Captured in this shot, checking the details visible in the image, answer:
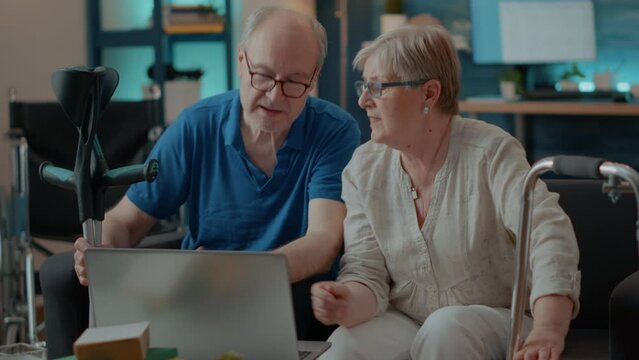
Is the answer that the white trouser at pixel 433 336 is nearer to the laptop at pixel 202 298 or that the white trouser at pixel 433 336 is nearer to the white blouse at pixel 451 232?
the white blouse at pixel 451 232

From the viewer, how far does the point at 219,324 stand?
160 cm

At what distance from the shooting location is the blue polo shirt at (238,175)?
7.89 ft

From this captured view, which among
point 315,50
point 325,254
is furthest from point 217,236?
point 315,50

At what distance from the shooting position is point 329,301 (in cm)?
193

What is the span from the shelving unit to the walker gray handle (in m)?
4.13

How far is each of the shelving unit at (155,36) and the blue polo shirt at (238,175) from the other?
10.1 feet

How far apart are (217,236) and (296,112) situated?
36 centimetres

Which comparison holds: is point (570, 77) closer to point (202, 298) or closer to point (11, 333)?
point (11, 333)

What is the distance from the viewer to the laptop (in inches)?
62.0

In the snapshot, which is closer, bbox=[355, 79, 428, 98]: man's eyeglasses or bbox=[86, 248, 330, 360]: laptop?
Result: bbox=[86, 248, 330, 360]: laptop

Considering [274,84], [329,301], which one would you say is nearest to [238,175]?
[274,84]

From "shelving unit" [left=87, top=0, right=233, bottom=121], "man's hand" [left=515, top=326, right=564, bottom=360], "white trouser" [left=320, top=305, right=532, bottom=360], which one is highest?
"shelving unit" [left=87, top=0, right=233, bottom=121]

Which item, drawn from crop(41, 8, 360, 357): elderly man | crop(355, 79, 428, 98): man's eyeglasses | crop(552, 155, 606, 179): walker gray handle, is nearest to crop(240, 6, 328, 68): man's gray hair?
crop(41, 8, 360, 357): elderly man

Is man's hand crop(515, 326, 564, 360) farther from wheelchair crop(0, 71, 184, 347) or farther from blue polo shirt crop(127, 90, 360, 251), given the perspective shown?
wheelchair crop(0, 71, 184, 347)
